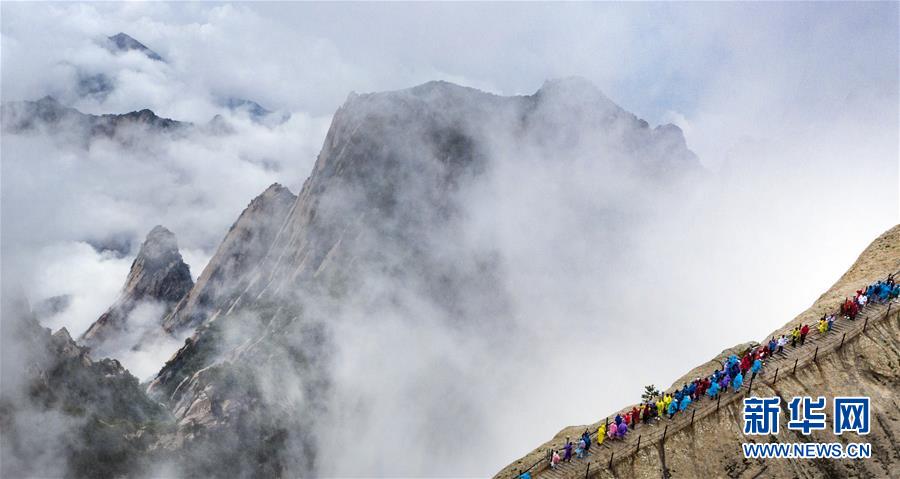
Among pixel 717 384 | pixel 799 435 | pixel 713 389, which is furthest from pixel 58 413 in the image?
pixel 799 435

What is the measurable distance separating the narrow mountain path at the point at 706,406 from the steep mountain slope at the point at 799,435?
206mm

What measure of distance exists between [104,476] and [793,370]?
533 ft

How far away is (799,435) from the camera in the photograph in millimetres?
58500

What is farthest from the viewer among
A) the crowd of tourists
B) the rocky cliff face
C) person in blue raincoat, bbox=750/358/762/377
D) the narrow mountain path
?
the rocky cliff face

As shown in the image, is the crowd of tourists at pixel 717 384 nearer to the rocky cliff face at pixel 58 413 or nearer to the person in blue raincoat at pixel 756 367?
the person in blue raincoat at pixel 756 367

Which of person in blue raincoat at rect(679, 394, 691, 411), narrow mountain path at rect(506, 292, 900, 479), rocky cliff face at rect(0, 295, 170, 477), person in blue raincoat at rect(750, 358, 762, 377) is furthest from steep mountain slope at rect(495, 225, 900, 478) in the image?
rocky cliff face at rect(0, 295, 170, 477)

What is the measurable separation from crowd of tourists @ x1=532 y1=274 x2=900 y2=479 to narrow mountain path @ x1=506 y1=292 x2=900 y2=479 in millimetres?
453

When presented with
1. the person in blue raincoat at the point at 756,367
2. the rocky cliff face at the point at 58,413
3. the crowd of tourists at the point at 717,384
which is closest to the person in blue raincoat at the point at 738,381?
the crowd of tourists at the point at 717,384

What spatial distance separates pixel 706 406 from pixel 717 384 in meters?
2.33

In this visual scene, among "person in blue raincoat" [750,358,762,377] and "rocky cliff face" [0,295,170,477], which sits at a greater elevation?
"rocky cliff face" [0,295,170,477]

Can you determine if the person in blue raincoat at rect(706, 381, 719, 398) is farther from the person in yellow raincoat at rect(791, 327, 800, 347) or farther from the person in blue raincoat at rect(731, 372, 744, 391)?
the person in yellow raincoat at rect(791, 327, 800, 347)

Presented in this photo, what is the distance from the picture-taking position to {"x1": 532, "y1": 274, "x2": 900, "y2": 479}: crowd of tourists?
58594 millimetres

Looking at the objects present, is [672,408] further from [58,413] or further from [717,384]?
[58,413]

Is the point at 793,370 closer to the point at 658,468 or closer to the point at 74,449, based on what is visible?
the point at 658,468
